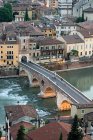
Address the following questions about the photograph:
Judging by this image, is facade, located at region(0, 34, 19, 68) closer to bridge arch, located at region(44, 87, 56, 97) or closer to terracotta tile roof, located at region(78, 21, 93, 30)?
bridge arch, located at region(44, 87, 56, 97)

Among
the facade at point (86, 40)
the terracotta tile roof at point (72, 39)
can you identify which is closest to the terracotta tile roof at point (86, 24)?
the facade at point (86, 40)

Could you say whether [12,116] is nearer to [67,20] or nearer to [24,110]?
[24,110]

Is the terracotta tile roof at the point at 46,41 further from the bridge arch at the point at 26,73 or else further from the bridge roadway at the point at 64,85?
the bridge arch at the point at 26,73

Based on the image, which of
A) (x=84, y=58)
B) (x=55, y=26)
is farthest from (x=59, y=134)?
(x=55, y=26)

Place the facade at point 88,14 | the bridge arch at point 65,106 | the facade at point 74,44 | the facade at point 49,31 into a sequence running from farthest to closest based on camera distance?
the facade at point 88,14
the facade at point 49,31
the facade at point 74,44
the bridge arch at point 65,106

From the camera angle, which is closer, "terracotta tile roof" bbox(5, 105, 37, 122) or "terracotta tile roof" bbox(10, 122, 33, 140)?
"terracotta tile roof" bbox(10, 122, 33, 140)

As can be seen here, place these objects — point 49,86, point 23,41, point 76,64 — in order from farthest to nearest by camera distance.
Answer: point 76,64 < point 23,41 < point 49,86

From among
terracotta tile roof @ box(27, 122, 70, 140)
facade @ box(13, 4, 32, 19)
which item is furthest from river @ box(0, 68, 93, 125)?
facade @ box(13, 4, 32, 19)

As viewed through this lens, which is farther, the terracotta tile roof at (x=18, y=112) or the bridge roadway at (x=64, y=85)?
the bridge roadway at (x=64, y=85)
